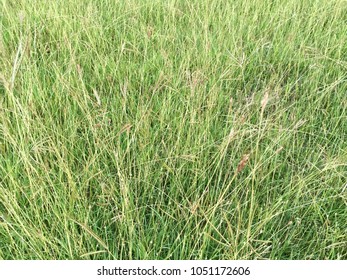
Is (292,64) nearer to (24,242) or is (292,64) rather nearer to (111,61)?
(111,61)

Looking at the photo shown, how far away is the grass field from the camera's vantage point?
3.89ft

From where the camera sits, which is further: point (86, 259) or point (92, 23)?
point (92, 23)

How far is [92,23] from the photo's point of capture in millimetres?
2150

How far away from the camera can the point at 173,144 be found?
147 cm

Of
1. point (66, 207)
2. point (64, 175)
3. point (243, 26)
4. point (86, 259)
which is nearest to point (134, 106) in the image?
point (64, 175)

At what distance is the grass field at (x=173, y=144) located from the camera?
3.89ft

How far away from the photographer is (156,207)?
4.33 feet

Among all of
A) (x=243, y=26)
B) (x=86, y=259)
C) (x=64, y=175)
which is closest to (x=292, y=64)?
(x=243, y=26)

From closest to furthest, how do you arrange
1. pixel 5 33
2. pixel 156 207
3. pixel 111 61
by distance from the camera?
pixel 156 207 → pixel 111 61 → pixel 5 33

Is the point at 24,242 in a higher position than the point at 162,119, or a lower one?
lower

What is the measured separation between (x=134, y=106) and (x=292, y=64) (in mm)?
885

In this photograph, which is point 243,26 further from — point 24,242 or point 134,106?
point 24,242

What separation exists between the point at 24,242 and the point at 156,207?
1.34ft

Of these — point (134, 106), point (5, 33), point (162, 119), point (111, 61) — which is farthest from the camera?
point (5, 33)
